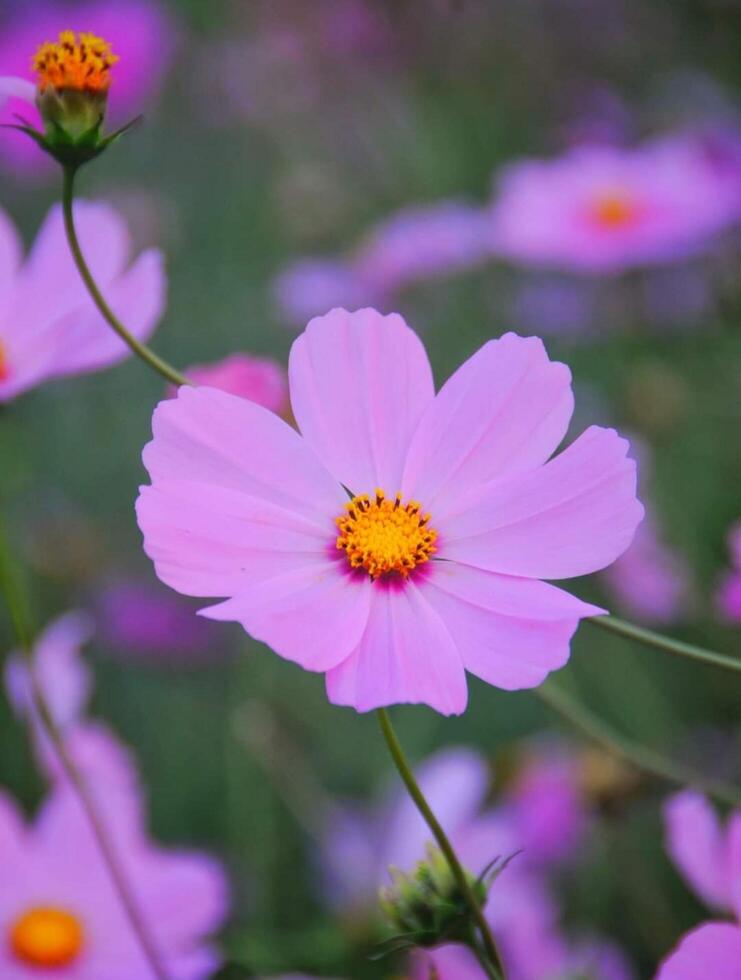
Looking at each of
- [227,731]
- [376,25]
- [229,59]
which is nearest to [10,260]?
[227,731]

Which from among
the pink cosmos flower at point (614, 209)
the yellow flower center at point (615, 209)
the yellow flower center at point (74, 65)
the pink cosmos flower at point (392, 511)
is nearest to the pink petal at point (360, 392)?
the pink cosmos flower at point (392, 511)

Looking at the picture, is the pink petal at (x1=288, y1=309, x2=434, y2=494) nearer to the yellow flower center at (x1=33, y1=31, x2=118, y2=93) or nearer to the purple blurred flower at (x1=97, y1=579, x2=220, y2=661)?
the yellow flower center at (x1=33, y1=31, x2=118, y2=93)

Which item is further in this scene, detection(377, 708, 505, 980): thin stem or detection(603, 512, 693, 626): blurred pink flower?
detection(603, 512, 693, 626): blurred pink flower

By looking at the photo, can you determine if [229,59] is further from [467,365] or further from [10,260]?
[467,365]

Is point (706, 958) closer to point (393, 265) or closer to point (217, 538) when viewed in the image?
point (217, 538)

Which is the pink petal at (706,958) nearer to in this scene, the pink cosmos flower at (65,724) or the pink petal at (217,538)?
the pink petal at (217,538)

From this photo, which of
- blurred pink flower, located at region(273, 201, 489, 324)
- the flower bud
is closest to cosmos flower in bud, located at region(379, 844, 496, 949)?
the flower bud
